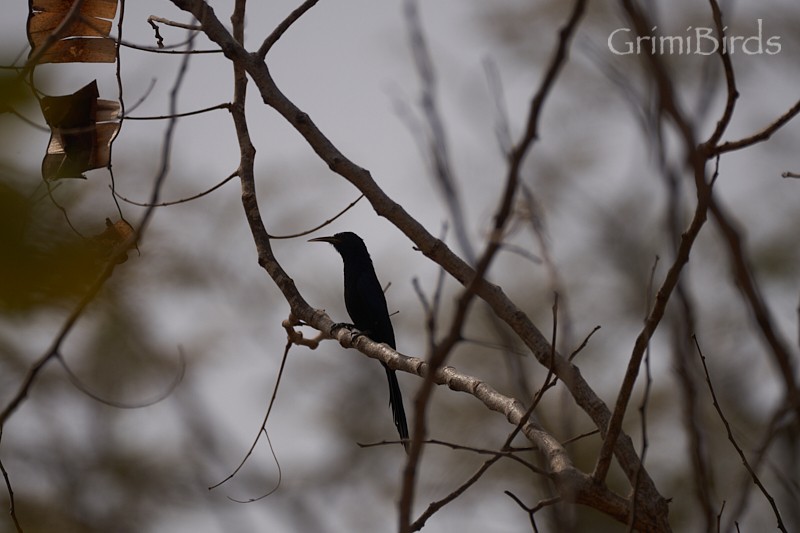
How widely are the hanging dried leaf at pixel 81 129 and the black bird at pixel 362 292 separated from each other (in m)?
2.54

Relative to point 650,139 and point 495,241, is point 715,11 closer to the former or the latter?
point 650,139

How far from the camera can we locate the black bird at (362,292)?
518cm

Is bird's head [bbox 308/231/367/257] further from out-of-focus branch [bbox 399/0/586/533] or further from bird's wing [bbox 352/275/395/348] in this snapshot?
out-of-focus branch [bbox 399/0/586/533]

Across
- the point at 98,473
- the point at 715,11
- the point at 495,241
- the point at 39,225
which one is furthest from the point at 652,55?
the point at 98,473

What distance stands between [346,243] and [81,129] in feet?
10.5

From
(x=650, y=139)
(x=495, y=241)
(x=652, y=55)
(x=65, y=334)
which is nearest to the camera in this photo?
(x=652, y=55)

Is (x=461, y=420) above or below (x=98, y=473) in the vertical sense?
above

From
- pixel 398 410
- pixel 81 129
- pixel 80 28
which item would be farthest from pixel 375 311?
pixel 81 129

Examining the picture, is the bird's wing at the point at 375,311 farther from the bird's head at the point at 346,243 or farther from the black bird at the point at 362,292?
the bird's head at the point at 346,243

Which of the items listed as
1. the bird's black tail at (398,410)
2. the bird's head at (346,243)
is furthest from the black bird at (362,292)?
the bird's black tail at (398,410)

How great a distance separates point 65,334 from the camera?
143cm

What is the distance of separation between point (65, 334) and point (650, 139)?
0.99m

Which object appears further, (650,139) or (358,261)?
(358,261)

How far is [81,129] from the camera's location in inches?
92.4
